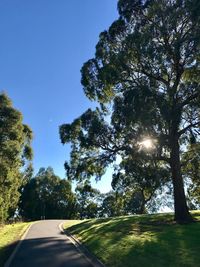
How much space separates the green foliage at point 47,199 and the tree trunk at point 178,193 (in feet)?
186

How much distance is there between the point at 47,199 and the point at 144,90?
67.7 metres

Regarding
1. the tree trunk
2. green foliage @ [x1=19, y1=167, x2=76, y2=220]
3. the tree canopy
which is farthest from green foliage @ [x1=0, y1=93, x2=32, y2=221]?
green foliage @ [x1=19, y1=167, x2=76, y2=220]

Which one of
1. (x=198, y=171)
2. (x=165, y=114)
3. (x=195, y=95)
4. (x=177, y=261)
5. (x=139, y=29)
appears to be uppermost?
(x=139, y=29)

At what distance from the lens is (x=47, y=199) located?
291ft

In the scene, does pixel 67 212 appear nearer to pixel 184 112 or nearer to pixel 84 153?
pixel 84 153

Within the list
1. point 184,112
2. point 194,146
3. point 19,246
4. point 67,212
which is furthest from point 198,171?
point 67,212

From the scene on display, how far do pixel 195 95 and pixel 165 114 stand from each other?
3840 mm

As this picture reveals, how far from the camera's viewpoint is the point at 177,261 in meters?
13.1

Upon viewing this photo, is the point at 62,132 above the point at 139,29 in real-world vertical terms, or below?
below

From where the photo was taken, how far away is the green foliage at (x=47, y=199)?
81.8 meters

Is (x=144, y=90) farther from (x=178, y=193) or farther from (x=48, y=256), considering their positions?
(x=48, y=256)

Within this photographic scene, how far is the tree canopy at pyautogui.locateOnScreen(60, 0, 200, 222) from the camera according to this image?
25.2 meters

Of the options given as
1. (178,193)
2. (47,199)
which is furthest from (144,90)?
(47,199)

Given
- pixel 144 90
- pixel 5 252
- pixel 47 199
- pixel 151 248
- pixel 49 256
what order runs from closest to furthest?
pixel 49 256 < pixel 151 248 < pixel 5 252 < pixel 144 90 < pixel 47 199
